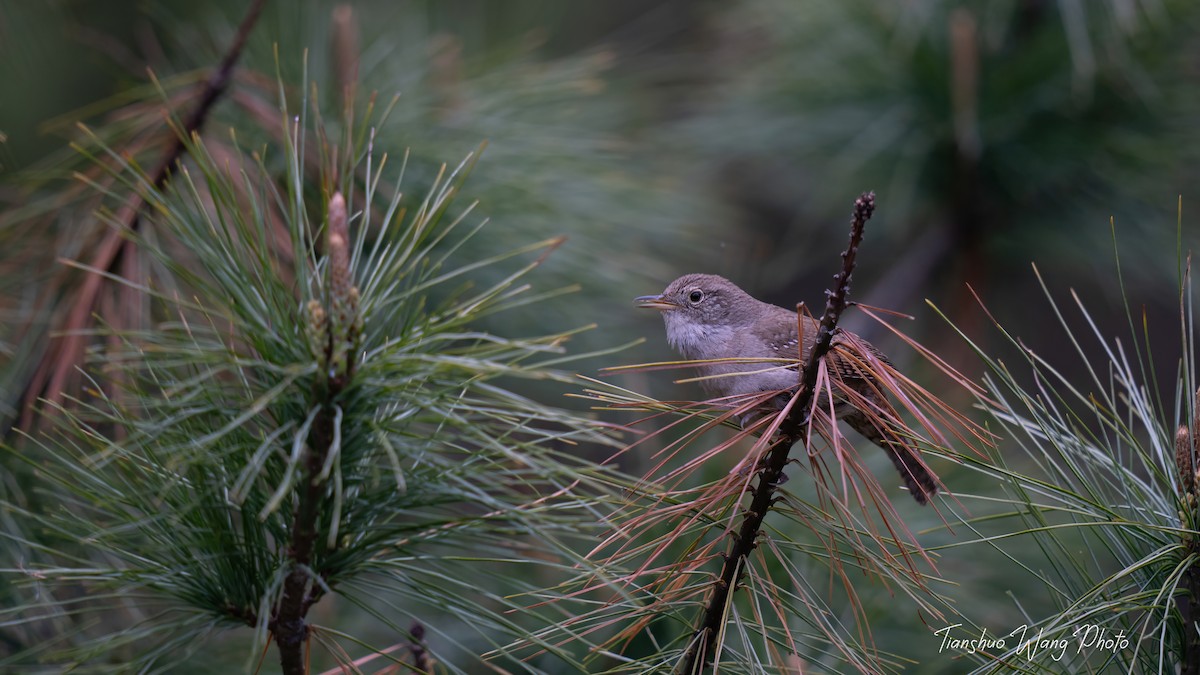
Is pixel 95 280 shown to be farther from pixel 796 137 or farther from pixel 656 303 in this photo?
pixel 796 137

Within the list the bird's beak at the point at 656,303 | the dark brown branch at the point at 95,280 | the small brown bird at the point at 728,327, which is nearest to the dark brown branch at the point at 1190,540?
the small brown bird at the point at 728,327

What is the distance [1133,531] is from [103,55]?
11.5 ft

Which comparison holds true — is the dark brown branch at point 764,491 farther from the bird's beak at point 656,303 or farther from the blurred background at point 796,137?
Result: the blurred background at point 796,137

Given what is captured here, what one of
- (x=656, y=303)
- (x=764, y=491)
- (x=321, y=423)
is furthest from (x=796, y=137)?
(x=321, y=423)

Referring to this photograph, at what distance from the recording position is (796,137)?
347 cm

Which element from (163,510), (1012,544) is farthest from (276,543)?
(1012,544)

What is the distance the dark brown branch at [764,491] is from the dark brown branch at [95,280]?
1.29 meters

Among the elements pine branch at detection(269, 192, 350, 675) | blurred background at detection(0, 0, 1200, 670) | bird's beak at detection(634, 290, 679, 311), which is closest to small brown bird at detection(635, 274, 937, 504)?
bird's beak at detection(634, 290, 679, 311)

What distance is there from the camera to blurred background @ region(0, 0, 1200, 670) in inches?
103

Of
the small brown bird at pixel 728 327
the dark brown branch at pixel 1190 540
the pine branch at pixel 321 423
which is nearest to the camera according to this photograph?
the pine branch at pixel 321 423

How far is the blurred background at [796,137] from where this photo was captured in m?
2.61

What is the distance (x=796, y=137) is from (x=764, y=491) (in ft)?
7.58

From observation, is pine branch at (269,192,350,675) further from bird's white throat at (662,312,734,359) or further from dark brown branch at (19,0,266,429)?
bird's white throat at (662,312,734,359)

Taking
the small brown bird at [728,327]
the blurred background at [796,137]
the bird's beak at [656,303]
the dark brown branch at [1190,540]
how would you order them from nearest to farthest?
the dark brown branch at [1190,540] → the small brown bird at [728,327] → the bird's beak at [656,303] → the blurred background at [796,137]
